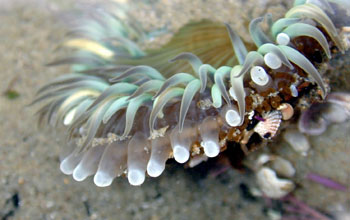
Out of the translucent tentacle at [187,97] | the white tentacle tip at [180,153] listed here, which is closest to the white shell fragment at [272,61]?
the translucent tentacle at [187,97]

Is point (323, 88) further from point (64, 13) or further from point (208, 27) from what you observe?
point (64, 13)

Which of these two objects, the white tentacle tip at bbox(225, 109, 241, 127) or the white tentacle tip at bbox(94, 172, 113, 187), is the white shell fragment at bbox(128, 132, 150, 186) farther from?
the white tentacle tip at bbox(225, 109, 241, 127)

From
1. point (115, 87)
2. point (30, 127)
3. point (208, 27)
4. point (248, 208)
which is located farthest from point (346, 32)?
point (30, 127)

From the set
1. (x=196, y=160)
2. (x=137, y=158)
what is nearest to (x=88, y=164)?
(x=137, y=158)

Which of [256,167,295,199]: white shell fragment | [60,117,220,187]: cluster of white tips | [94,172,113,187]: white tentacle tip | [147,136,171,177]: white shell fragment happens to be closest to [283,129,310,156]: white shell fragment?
[256,167,295,199]: white shell fragment

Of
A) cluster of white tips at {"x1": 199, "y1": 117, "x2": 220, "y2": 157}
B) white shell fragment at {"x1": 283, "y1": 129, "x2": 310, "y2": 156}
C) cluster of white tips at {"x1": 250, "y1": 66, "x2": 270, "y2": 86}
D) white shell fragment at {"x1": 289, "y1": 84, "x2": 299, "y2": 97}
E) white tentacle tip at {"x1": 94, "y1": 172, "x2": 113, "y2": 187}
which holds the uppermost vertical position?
cluster of white tips at {"x1": 250, "y1": 66, "x2": 270, "y2": 86}

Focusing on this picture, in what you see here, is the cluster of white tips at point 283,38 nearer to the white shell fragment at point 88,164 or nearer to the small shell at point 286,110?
the small shell at point 286,110
